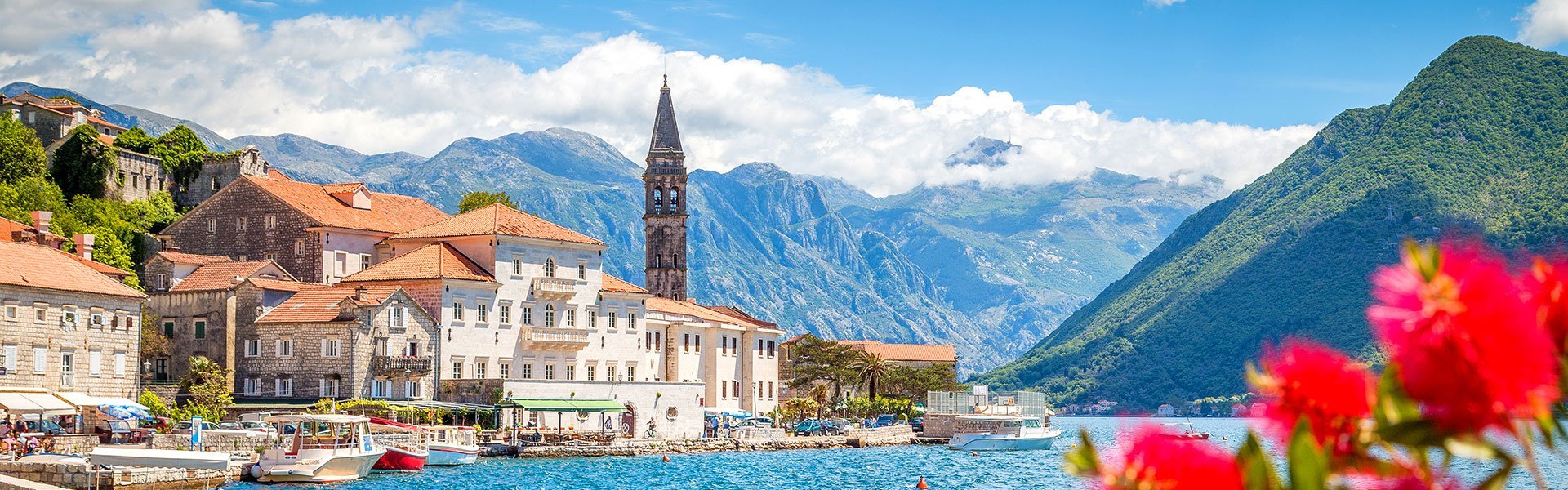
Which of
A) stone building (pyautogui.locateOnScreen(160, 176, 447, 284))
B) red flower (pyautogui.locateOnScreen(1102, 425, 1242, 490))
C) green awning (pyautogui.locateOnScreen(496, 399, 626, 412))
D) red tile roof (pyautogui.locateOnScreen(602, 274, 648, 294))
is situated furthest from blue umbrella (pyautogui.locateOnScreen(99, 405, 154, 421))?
red flower (pyautogui.locateOnScreen(1102, 425, 1242, 490))

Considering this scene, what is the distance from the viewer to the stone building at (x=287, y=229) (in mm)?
80188

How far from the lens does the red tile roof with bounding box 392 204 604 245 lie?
80125 mm

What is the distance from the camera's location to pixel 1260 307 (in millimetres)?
199875

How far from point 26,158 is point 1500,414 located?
294 feet

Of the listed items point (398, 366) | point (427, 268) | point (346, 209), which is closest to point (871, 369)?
point (346, 209)

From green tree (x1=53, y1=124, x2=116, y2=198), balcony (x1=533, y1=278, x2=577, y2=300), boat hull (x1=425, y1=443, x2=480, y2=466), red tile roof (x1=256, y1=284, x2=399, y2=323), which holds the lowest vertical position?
boat hull (x1=425, y1=443, x2=480, y2=466)

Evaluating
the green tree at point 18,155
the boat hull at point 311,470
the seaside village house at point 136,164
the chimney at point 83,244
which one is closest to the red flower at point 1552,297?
the boat hull at point 311,470

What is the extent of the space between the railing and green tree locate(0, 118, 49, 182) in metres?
26.6

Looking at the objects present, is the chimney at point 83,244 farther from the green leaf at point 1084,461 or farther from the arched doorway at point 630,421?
the green leaf at point 1084,461

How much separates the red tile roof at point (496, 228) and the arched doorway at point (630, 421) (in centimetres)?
833

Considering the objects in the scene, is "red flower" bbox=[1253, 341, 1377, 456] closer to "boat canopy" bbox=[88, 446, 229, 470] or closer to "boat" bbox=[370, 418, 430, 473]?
"boat canopy" bbox=[88, 446, 229, 470]

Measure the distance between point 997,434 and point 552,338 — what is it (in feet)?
110

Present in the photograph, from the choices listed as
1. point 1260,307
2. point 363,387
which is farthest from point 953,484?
point 1260,307

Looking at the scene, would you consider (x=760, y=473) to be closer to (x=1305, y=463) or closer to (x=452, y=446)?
(x=452, y=446)
